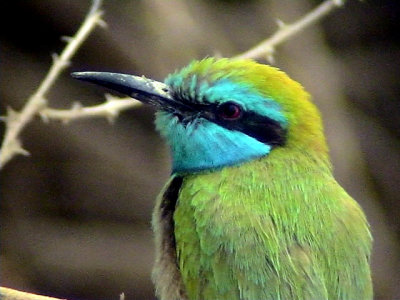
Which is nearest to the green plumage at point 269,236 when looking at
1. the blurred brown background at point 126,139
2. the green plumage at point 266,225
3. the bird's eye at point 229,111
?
the green plumage at point 266,225

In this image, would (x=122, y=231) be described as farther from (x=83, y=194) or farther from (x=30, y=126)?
(x=30, y=126)

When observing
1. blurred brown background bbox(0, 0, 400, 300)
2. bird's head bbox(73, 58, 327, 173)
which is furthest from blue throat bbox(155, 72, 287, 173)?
blurred brown background bbox(0, 0, 400, 300)

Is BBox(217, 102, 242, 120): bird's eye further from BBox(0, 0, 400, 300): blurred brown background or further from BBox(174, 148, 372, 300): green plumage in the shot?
BBox(0, 0, 400, 300): blurred brown background

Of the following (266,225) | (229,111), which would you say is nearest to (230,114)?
(229,111)

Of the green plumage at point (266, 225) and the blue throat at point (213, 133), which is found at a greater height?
the blue throat at point (213, 133)

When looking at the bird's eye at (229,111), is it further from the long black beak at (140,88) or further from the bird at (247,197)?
the long black beak at (140,88)

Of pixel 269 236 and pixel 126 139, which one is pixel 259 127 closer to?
pixel 269 236

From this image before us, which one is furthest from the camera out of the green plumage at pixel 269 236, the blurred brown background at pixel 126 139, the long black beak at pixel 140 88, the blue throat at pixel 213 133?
the blurred brown background at pixel 126 139
